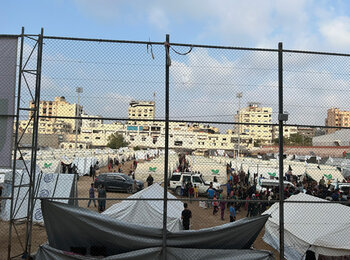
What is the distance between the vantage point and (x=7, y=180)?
47.0 ft

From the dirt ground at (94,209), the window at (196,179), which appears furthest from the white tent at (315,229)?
the window at (196,179)

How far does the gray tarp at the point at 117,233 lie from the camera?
20.5ft

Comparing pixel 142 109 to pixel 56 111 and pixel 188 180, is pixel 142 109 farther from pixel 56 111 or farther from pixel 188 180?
pixel 188 180

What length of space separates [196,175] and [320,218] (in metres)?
13.0

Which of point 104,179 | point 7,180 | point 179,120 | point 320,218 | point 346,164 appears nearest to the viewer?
point 179,120

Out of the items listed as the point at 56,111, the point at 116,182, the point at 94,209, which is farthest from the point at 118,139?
the point at 116,182

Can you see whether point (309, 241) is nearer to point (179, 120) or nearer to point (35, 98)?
point (179, 120)

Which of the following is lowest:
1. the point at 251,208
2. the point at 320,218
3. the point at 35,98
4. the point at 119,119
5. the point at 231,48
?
the point at 251,208

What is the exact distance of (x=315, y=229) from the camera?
830 centimetres

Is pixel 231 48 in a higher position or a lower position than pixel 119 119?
higher

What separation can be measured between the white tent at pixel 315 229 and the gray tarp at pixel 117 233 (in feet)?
7.78

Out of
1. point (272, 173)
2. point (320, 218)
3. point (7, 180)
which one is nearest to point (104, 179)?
point (7, 180)

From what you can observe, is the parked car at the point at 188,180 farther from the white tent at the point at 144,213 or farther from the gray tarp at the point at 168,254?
the gray tarp at the point at 168,254

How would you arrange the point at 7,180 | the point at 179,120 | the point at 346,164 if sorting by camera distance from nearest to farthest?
the point at 179,120 < the point at 7,180 < the point at 346,164
